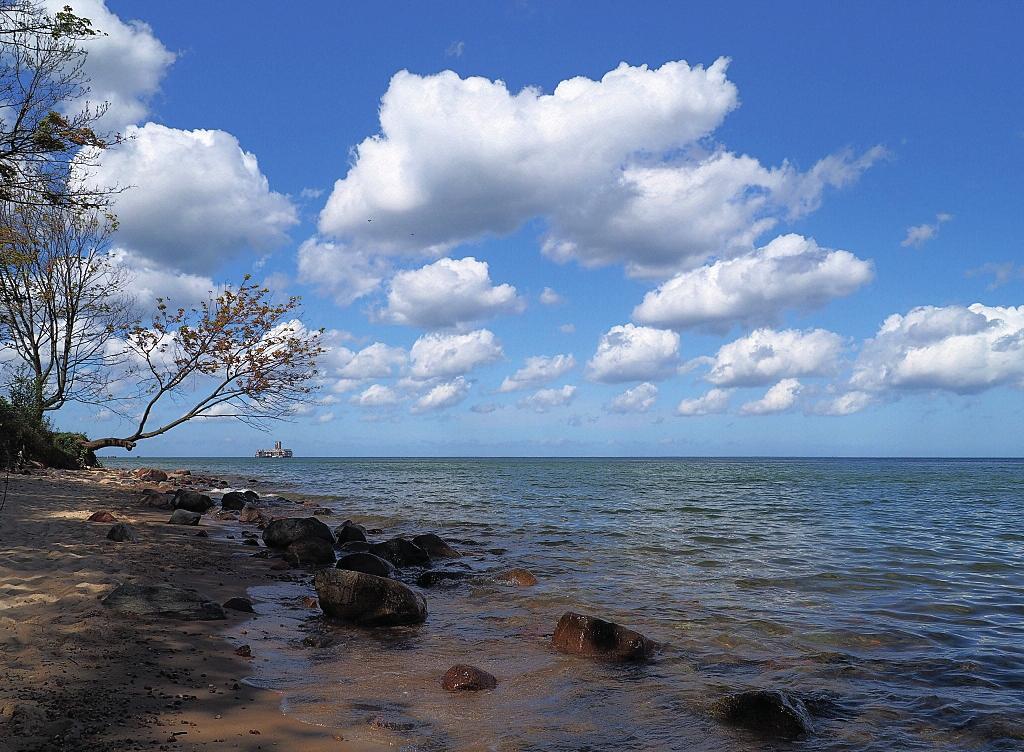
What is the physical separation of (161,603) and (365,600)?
245cm

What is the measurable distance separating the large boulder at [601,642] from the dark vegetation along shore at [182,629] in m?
0.02

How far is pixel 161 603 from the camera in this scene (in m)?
7.77

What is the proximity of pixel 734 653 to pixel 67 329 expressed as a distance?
2913 centimetres

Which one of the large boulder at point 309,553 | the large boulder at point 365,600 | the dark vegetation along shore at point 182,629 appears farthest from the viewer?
the large boulder at point 309,553

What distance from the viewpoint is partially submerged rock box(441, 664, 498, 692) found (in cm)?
638

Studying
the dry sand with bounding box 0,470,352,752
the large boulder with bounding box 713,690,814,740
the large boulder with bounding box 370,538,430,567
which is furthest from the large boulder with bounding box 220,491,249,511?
the large boulder with bounding box 713,690,814,740

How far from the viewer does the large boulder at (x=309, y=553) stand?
1323 centimetres

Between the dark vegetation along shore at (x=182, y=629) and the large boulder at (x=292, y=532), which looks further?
the large boulder at (x=292, y=532)

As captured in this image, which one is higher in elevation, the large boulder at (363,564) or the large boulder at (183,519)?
the large boulder at (363,564)

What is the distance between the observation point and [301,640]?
7703 mm

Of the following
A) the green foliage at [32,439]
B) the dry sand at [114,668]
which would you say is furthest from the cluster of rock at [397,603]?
the green foliage at [32,439]

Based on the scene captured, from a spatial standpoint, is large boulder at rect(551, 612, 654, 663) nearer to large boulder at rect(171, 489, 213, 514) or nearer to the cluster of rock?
the cluster of rock

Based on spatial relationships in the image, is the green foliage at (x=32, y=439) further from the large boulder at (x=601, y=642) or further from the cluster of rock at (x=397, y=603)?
the large boulder at (x=601, y=642)

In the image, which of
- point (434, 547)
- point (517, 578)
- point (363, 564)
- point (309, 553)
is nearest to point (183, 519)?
point (309, 553)
